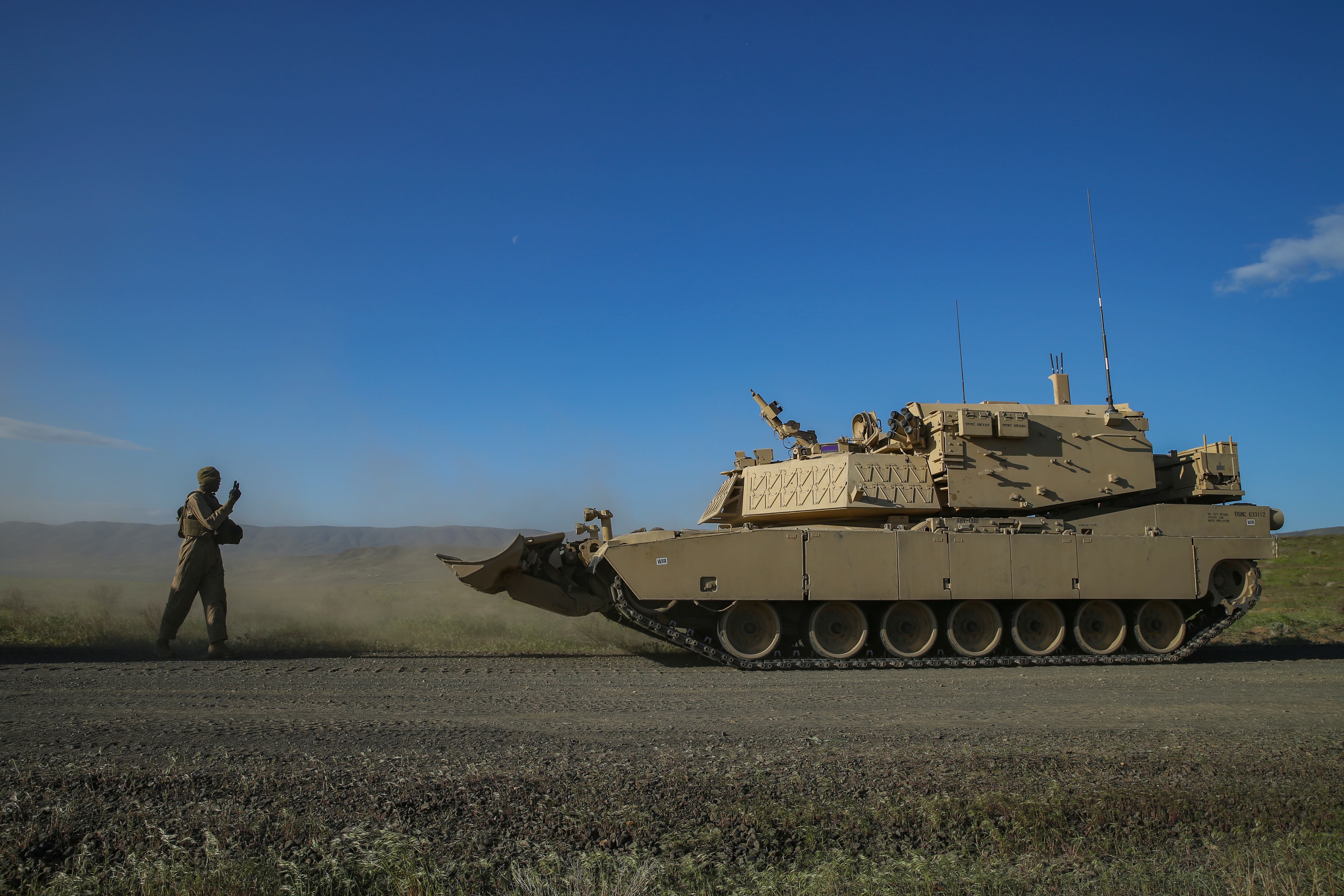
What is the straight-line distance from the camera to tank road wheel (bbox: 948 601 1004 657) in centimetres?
1212

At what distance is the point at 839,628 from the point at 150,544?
88877 mm

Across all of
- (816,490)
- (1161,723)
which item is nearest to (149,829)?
(1161,723)

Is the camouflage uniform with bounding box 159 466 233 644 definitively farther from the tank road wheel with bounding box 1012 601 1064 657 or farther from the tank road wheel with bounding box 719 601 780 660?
the tank road wheel with bounding box 1012 601 1064 657

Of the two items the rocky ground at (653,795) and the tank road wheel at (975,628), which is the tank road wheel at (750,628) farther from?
the rocky ground at (653,795)

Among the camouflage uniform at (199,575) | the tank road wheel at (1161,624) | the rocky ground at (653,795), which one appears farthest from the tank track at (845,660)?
the camouflage uniform at (199,575)

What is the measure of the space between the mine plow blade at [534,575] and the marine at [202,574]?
9.20 feet

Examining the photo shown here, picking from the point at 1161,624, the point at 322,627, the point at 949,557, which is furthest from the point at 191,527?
the point at 1161,624

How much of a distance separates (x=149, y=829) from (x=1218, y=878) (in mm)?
4847

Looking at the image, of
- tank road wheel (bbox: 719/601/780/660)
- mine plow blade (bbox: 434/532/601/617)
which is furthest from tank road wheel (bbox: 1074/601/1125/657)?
mine plow blade (bbox: 434/532/601/617)

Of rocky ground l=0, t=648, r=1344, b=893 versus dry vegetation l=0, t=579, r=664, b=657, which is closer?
rocky ground l=0, t=648, r=1344, b=893

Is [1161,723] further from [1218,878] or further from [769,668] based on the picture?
[769,668]

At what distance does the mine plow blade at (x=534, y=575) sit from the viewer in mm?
11500

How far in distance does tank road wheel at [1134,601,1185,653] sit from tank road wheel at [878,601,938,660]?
3.33 metres

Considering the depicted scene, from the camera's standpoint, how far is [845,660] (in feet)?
37.6
